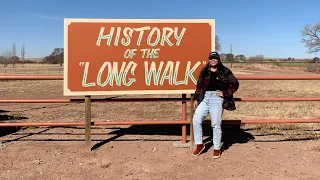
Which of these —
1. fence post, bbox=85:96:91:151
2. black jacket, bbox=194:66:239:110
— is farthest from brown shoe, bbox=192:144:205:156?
fence post, bbox=85:96:91:151

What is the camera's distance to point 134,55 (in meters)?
4.80

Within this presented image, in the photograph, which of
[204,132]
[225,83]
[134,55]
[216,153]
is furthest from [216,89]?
[204,132]

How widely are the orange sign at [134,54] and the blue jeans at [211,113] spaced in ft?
1.66

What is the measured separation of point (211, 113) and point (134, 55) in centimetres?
146

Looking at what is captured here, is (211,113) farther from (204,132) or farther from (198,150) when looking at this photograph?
(204,132)

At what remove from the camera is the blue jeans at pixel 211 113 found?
4.38 meters

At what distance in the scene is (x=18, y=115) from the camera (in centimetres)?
812

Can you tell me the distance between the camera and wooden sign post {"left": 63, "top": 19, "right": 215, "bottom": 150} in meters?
4.70

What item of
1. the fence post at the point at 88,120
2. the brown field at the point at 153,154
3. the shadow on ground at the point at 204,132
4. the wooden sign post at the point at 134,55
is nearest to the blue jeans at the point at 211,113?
the brown field at the point at 153,154

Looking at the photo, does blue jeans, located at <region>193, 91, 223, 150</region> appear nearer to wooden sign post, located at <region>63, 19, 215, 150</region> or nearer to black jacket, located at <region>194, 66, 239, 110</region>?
black jacket, located at <region>194, 66, 239, 110</region>

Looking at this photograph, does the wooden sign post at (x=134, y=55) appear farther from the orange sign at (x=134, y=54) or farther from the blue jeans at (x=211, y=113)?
the blue jeans at (x=211, y=113)

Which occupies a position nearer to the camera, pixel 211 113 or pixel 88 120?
pixel 211 113

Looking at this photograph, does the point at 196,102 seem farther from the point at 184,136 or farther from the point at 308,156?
the point at 308,156

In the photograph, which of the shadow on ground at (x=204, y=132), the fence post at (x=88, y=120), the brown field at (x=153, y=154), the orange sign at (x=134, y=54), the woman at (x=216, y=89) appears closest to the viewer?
the brown field at (x=153, y=154)
